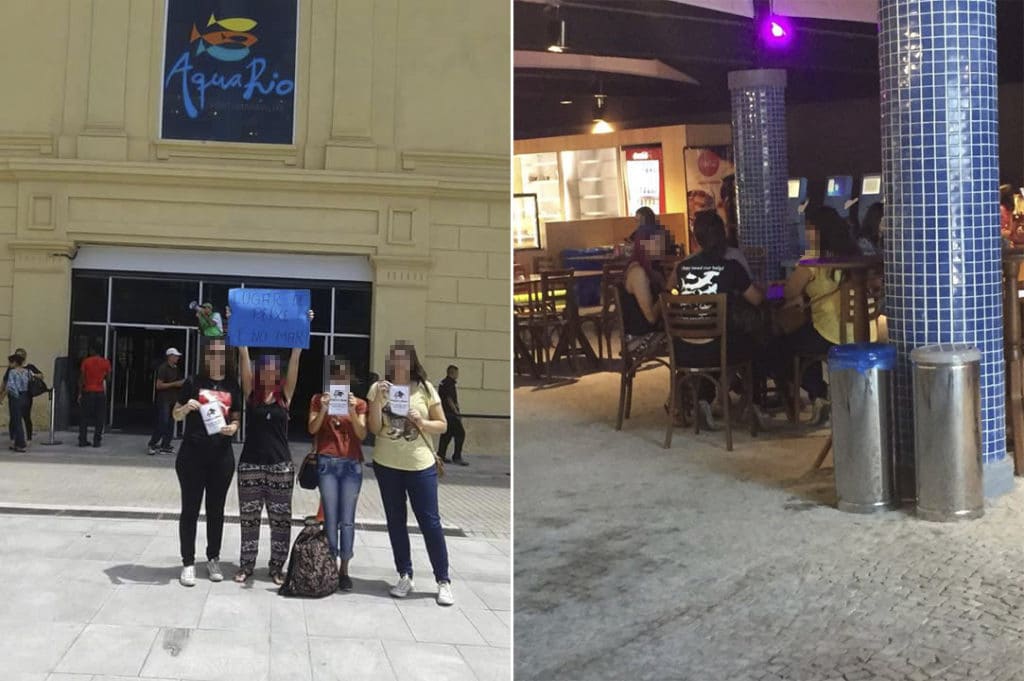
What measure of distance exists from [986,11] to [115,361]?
288 centimetres

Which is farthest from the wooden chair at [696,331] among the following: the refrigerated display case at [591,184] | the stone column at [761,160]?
the refrigerated display case at [591,184]

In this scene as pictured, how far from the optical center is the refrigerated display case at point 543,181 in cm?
858

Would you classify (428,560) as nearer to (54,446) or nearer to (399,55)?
(54,446)

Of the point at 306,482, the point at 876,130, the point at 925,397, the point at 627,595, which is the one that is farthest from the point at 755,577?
the point at 876,130

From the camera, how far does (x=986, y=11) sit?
131 inches

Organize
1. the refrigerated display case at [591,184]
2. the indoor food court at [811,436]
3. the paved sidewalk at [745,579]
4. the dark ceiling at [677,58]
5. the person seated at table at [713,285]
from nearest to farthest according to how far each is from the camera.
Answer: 1. the paved sidewalk at [745,579]
2. the indoor food court at [811,436]
3. the person seated at table at [713,285]
4. the dark ceiling at [677,58]
5. the refrigerated display case at [591,184]

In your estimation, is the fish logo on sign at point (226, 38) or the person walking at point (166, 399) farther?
the fish logo on sign at point (226, 38)

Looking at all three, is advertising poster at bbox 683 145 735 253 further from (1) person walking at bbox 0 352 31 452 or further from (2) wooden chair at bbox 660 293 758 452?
(1) person walking at bbox 0 352 31 452

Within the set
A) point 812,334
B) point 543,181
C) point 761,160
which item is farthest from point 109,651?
point 543,181

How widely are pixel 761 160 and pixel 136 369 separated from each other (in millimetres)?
6949

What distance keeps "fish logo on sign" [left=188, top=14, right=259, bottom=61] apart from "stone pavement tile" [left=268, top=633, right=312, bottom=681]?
115 centimetres

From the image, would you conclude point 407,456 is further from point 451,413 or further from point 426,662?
point 426,662

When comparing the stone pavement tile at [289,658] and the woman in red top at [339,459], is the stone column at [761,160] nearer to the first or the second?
the woman in red top at [339,459]

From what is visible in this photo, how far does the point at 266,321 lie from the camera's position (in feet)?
6.37
